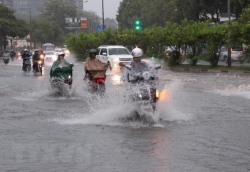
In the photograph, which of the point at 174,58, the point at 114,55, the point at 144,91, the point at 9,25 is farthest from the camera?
the point at 9,25

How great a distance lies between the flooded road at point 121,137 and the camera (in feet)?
28.7

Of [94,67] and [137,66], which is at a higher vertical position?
[137,66]

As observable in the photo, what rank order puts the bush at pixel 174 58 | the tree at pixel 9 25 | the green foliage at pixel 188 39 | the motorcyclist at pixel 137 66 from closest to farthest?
the motorcyclist at pixel 137 66 → the green foliage at pixel 188 39 → the bush at pixel 174 58 → the tree at pixel 9 25

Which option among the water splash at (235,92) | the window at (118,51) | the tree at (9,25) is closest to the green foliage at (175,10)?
the window at (118,51)

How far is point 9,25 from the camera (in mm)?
97375

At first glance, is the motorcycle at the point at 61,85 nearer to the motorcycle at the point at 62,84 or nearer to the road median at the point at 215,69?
the motorcycle at the point at 62,84

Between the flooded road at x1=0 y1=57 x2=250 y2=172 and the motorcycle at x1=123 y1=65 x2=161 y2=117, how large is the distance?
12.3 inches

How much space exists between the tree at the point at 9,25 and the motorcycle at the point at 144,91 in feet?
275

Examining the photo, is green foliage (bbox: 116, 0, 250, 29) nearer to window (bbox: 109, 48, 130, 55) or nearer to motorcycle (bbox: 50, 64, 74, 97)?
window (bbox: 109, 48, 130, 55)

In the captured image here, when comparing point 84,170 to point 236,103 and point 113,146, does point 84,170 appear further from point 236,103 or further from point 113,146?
point 236,103

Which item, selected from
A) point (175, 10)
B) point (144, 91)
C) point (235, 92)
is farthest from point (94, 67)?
point (175, 10)

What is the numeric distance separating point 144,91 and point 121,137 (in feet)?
7.21

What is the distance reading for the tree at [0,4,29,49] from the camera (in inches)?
3792

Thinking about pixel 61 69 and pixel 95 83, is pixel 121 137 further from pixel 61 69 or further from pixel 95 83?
pixel 61 69
